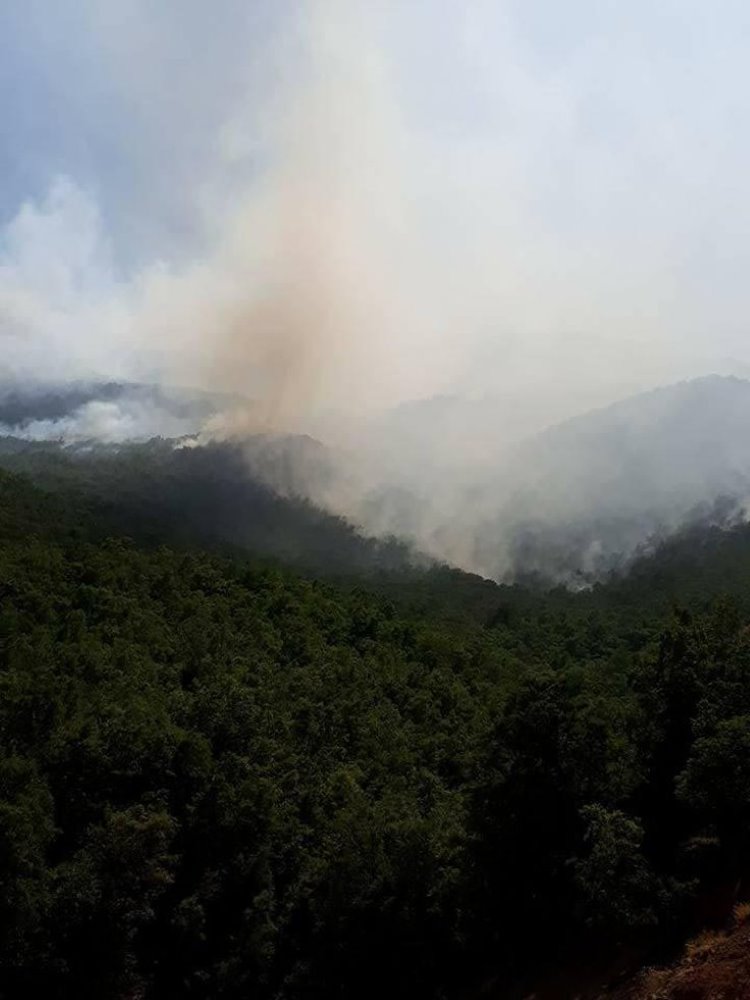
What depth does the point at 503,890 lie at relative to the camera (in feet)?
97.3

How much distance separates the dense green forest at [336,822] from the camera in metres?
27.8

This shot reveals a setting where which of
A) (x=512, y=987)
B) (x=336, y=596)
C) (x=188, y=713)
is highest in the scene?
(x=336, y=596)

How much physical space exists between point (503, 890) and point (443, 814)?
1198cm

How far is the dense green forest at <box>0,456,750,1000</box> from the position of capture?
27.8 m

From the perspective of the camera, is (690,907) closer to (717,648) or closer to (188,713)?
(717,648)

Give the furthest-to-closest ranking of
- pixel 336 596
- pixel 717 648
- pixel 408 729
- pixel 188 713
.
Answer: pixel 336 596 < pixel 408 729 < pixel 188 713 < pixel 717 648

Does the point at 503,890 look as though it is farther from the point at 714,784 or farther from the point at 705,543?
the point at 705,543

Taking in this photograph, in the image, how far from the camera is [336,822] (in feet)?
128

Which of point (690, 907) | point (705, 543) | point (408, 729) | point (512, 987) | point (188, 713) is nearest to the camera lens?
point (690, 907)

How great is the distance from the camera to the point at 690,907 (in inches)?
992

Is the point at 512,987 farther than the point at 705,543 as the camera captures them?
No

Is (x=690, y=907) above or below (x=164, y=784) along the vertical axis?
below

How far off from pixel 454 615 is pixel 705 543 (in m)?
68.7

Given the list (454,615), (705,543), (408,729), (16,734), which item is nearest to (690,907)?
(16,734)
